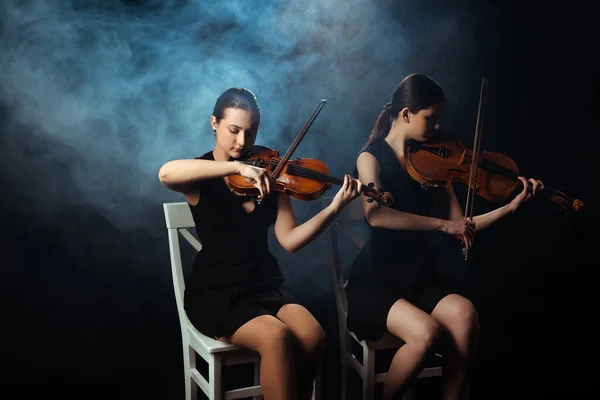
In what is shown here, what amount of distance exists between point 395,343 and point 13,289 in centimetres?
133

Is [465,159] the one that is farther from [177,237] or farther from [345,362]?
[177,237]

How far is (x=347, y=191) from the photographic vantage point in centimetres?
229

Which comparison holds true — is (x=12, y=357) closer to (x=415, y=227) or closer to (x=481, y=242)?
(x=415, y=227)

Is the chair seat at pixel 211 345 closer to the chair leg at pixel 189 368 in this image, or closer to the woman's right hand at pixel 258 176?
the chair leg at pixel 189 368

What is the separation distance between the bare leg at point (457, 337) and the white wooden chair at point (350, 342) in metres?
0.11

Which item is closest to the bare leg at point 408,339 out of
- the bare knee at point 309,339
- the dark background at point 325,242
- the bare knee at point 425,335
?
the bare knee at point 425,335

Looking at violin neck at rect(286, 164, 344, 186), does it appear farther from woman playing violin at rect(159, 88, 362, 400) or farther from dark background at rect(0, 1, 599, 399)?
dark background at rect(0, 1, 599, 399)

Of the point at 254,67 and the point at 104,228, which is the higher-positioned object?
the point at 254,67

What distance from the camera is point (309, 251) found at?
288cm

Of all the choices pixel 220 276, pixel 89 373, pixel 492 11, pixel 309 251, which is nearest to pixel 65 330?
pixel 89 373

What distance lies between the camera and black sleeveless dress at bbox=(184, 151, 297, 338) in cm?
228

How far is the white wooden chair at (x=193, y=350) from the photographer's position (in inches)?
88.0

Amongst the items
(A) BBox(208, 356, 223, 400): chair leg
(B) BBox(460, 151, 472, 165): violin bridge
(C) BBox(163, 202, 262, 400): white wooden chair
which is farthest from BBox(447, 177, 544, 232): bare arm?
(A) BBox(208, 356, 223, 400): chair leg

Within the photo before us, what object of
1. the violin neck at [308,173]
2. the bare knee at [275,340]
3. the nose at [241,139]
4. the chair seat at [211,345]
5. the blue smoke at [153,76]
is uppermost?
the blue smoke at [153,76]
